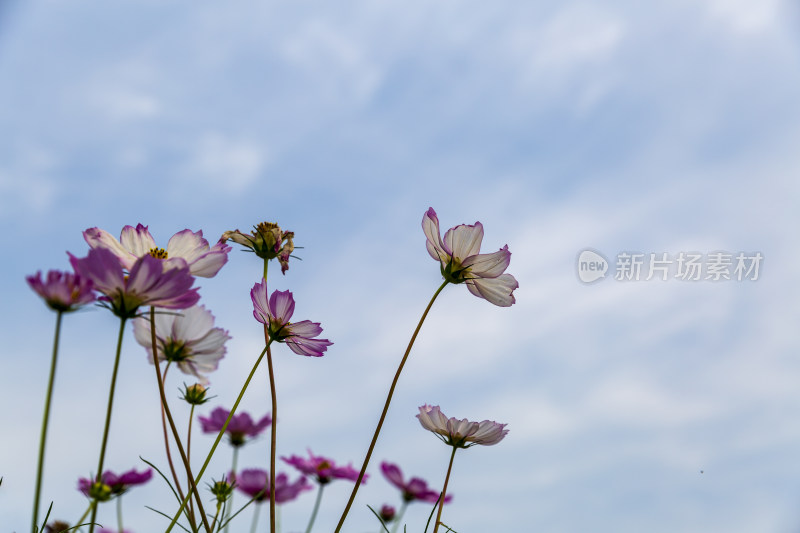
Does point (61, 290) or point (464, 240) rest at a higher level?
point (464, 240)

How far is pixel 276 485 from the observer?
4.96 ft

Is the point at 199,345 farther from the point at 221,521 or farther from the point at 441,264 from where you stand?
the point at 441,264

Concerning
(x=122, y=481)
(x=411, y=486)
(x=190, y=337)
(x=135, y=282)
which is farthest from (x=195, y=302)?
(x=411, y=486)

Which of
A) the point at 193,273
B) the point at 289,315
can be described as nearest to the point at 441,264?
the point at 289,315

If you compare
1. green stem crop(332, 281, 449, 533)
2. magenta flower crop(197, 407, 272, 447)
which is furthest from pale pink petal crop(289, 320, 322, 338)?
magenta flower crop(197, 407, 272, 447)

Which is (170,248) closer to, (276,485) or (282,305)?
(282,305)

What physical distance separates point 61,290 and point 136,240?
258 mm

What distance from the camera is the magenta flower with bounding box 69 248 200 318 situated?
0.60 metres

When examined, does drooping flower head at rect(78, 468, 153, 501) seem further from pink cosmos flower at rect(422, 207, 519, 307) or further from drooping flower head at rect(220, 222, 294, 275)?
pink cosmos flower at rect(422, 207, 519, 307)

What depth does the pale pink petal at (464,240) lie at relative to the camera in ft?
2.99

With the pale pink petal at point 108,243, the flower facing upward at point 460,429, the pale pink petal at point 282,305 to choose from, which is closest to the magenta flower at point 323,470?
the flower facing upward at point 460,429

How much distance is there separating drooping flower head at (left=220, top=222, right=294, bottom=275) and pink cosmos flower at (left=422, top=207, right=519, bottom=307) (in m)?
0.21

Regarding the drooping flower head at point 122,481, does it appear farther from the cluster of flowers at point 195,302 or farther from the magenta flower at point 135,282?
the magenta flower at point 135,282

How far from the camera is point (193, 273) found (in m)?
0.71
